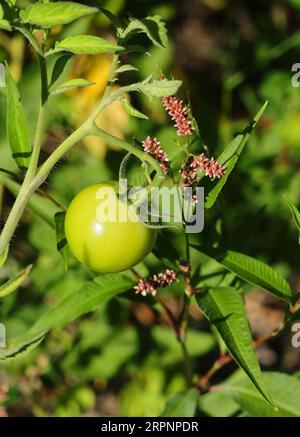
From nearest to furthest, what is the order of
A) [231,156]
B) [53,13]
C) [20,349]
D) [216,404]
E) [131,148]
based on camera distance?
[53,13] → [131,148] → [231,156] → [20,349] → [216,404]

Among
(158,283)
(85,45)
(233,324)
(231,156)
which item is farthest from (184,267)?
(85,45)

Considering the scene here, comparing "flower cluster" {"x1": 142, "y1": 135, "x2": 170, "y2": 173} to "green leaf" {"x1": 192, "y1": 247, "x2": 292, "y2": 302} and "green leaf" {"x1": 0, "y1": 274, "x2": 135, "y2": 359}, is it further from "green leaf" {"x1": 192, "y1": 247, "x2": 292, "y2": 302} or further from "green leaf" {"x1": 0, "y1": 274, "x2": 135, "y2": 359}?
"green leaf" {"x1": 0, "y1": 274, "x2": 135, "y2": 359}

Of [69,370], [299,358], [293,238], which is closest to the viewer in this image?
[69,370]

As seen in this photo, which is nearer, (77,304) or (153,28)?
(153,28)

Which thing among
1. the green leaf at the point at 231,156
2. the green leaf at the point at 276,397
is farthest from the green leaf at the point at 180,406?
the green leaf at the point at 231,156

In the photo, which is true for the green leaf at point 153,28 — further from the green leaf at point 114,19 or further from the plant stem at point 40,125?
the plant stem at point 40,125

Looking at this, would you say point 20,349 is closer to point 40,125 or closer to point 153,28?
point 40,125

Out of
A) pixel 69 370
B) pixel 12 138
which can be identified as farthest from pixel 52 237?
pixel 12 138
